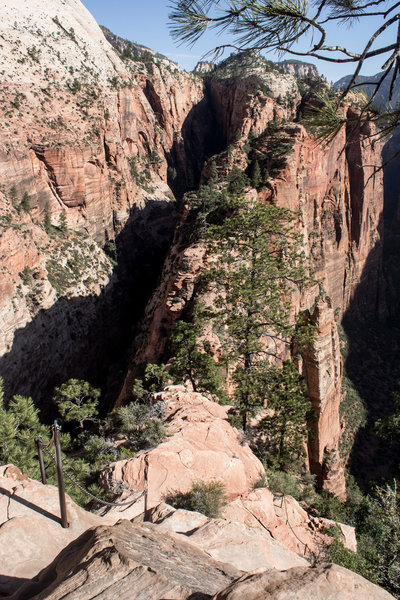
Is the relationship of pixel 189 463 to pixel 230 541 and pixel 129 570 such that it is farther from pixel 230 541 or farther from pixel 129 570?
pixel 129 570

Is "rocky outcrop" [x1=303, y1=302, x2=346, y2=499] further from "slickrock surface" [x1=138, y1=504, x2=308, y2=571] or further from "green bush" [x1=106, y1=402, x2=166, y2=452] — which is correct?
"slickrock surface" [x1=138, y1=504, x2=308, y2=571]

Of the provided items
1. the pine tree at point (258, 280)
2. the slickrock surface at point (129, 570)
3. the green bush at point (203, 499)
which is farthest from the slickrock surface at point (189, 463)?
the slickrock surface at point (129, 570)

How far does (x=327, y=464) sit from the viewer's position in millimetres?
19375

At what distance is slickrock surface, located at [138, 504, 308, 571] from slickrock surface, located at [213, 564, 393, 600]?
6.35 feet

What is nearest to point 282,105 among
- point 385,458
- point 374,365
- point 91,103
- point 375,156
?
point 375,156

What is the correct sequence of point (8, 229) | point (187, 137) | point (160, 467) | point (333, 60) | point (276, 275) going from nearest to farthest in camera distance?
point (333, 60) < point (160, 467) < point (276, 275) < point (8, 229) < point (187, 137)

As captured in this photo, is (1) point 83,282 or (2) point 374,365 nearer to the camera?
(1) point 83,282

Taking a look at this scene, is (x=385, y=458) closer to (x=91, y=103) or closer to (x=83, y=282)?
(x=83, y=282)

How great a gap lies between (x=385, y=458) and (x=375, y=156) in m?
41.2

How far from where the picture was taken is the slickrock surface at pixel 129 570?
295 centimetres

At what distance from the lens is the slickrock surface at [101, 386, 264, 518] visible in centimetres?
744

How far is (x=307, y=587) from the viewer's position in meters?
2.71

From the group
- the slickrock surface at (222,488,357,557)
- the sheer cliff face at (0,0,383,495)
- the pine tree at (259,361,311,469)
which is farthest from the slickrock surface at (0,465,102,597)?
the sheer cliff face at (0,0,383,495)

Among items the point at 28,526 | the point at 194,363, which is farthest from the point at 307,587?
the point at 194,363
